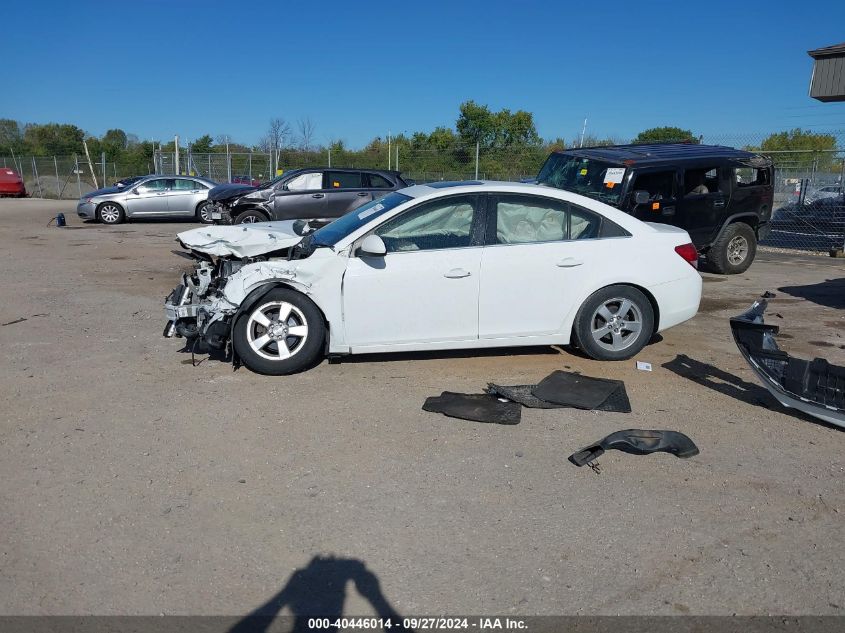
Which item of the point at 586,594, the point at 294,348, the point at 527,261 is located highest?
the point at 527,261

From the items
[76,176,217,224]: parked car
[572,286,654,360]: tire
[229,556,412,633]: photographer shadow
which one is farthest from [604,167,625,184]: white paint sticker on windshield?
[76,176,217,224]: parked car

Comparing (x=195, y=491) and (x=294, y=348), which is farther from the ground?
(x=294, y=348)

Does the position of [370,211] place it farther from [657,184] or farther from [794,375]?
[657,184]

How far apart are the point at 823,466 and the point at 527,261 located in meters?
2.68

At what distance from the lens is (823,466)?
450 centimetres

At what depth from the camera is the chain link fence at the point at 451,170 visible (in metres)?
17.8

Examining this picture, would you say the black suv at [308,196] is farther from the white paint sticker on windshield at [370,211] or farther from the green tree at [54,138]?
the green tree at [54,138]

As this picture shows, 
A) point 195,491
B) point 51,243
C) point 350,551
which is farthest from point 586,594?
point 51,243

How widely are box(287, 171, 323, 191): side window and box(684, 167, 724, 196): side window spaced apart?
27.5 feet

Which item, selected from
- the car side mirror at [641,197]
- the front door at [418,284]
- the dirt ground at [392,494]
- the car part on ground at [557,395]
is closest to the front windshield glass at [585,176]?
the car side mirror at [641,197]

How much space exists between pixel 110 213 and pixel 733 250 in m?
16.4

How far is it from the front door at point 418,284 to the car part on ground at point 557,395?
2.13ft

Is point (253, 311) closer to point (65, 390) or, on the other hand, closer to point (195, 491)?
point (65, 390)

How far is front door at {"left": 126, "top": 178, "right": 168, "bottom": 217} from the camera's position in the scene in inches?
805
